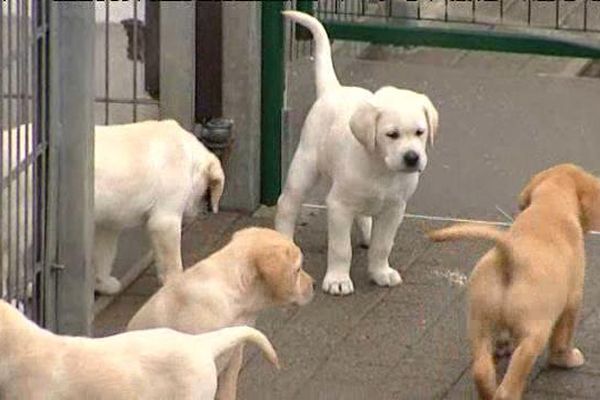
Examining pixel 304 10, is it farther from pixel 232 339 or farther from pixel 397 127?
pixel 232 339

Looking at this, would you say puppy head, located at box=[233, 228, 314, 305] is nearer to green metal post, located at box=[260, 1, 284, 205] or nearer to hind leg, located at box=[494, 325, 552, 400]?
hind leg, located at box=[494, 325, 552, 400]

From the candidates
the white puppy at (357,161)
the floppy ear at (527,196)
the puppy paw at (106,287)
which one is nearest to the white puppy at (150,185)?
the puppy paw at (106,287)

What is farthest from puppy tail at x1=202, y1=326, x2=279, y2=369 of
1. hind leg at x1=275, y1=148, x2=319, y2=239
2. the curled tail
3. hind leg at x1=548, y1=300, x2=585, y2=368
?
hind leg at x1=275, y1=148, x2=319, y2=239

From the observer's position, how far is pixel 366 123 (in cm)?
720

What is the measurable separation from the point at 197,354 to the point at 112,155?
1657mm

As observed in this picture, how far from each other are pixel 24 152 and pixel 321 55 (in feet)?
6.68

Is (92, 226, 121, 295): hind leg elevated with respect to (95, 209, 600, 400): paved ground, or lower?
elevated

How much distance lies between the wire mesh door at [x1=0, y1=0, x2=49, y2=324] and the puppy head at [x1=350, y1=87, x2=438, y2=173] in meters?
1.52

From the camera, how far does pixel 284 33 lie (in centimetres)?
834

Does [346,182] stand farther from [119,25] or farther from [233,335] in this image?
[233,335]

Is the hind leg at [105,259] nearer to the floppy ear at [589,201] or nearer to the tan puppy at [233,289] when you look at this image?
the tan puppy at [233,289]

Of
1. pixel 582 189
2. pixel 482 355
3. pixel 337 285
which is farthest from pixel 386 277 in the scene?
pixel 482 355

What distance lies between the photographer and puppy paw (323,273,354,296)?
750 centimetres

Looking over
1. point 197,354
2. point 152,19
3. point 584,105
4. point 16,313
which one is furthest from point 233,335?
point 584,105
